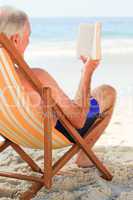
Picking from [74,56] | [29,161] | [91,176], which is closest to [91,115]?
[91,176]

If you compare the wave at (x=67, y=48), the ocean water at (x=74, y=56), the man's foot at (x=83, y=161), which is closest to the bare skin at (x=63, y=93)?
the man's foot at (x=83, y=161)

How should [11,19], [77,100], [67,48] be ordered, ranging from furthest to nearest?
[67,48] → [77,100] → [11,19]

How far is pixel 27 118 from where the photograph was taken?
2.51 m

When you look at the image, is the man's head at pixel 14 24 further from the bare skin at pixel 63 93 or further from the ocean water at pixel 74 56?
the ocean water at pixel 74 56

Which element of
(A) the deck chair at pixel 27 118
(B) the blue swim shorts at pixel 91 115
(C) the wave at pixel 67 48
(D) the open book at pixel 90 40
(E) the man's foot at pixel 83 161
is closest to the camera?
(A) the deck chair at pixel 27 118

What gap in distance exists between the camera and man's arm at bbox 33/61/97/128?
2621 millimetres

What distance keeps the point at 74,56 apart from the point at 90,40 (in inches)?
365

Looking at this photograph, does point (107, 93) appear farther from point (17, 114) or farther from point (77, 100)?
point (17, 114)

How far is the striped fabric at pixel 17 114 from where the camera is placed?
2.41m

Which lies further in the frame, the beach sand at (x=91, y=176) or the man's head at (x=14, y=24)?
the beach sand at (x=91, y=176)

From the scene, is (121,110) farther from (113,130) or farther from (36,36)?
(36,36)

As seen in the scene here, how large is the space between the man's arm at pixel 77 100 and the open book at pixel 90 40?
13 cm

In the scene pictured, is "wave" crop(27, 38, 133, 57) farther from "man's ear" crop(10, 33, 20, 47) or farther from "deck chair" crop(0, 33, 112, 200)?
"man's ear" crop(10, 33, 20, 47)

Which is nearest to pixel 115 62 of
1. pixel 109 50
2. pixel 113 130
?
pixel 109 50
